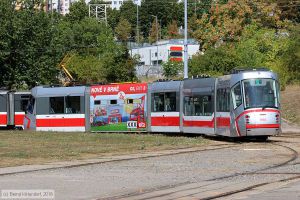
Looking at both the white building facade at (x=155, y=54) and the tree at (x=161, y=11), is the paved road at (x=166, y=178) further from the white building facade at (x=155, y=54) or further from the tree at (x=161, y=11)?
the tree at (x=161, y=11)

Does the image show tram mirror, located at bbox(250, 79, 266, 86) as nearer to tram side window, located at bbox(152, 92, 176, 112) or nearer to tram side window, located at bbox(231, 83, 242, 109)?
tram side window, located at bbox(231, 83, 242, 109)

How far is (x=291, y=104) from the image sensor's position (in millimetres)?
53250

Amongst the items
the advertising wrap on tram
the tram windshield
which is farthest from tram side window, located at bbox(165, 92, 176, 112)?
the tram windshield

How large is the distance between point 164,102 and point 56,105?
29.4 ft

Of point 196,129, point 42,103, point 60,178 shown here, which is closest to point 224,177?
point 60,178

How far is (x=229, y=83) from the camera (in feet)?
103

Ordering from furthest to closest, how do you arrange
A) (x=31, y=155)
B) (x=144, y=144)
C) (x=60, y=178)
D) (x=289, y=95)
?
(x=289, y=95) → (x=144, y=144) → (x=31, y=155) → (x=60, y=178)

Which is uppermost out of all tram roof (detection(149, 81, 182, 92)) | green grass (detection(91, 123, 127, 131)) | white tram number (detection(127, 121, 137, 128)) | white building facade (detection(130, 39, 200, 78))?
white building facade (detection(130, 39, 200, 78))

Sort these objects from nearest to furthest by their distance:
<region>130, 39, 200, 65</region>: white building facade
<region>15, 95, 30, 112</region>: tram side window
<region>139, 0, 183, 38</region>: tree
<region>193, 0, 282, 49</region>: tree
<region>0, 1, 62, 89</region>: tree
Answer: <region>15, 95, 30, 112</region>: tram side window → <region>0, 1, 62, 89</region>: tree → <region>193, 0, 282, 49</region>: tree → <region>130, 39, 200, 65</region>: white building facade → <region>139, 0, 183, 38</region>: tree

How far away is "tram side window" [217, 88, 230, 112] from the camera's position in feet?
103

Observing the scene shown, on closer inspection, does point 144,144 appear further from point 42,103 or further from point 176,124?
point 42,103

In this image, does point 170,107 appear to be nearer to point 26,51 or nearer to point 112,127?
point 112,127

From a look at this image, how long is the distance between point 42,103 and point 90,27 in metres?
68.1

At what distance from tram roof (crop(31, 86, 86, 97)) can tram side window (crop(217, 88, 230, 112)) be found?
1252 centimetres
